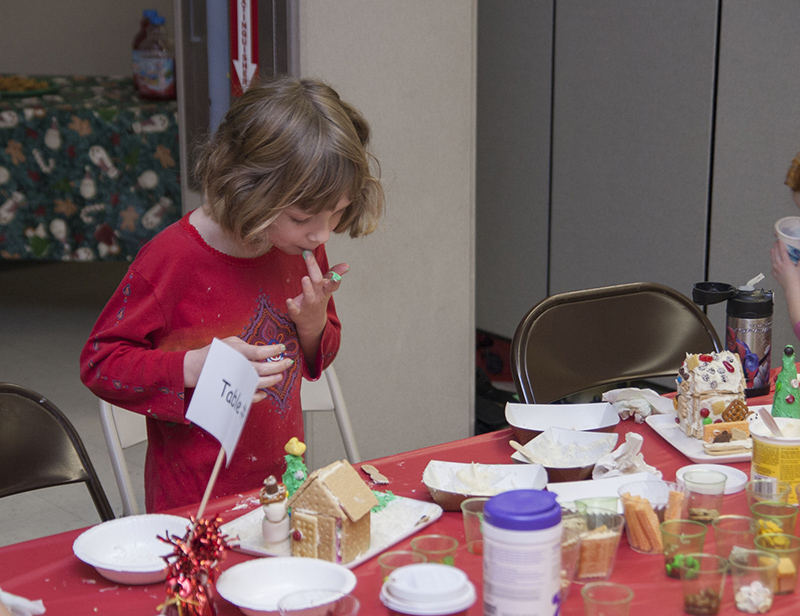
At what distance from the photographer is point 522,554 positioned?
2.54 feet

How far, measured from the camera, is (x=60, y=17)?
241 inches

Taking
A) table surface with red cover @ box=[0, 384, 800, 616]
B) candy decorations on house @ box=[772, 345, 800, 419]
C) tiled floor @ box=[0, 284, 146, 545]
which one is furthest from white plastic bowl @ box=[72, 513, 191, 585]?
tiled floor @ box=[0, 284, 146, 545]

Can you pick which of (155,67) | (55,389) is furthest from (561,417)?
(155,67)

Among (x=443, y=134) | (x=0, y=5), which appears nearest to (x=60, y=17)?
(x=0, y=5)

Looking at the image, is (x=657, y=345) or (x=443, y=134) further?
(x=443, y=134)

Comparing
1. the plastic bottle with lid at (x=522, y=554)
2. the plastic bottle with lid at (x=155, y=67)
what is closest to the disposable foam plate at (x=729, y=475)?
the plastic bottle with lid at (x=522, y=554)

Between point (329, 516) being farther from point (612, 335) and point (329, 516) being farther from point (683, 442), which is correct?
point (612, 335)

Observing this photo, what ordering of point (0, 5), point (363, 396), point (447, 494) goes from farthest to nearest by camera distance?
1. point (0, 5)
2. point (363, 396)
3. point (447, 494)

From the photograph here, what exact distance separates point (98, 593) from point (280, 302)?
0.65m

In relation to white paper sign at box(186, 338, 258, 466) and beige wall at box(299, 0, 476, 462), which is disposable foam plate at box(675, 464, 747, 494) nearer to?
white paper sign at box(186, 338, 258, 466)

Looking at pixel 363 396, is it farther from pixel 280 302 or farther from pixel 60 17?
pixel 60 17

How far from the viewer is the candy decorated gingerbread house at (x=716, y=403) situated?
1341mm

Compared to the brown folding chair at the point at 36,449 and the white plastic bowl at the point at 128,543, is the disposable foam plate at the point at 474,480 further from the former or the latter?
the brown folding chair at the point at 36,449

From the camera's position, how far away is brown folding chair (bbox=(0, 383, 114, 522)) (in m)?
1.39
